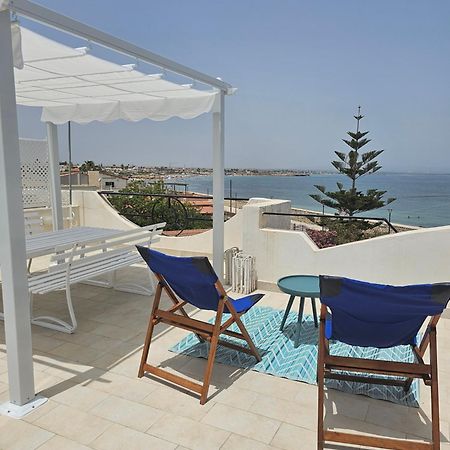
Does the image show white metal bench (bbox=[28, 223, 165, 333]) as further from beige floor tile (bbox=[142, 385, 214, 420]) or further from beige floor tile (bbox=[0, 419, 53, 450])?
beige floor tile (bbox=[142, 385, 214, 420])

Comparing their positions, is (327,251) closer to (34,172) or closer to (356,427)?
(356,427)

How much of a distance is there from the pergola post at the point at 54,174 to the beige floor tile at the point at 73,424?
12.6 feet

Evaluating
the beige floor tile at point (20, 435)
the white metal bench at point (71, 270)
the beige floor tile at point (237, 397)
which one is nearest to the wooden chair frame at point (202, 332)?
the beige floor tile at point (237, 397)

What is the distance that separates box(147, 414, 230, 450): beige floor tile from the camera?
2.04 meters

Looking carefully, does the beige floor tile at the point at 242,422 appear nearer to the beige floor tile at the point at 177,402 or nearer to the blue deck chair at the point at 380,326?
the beige floor tile at the point at 177,402

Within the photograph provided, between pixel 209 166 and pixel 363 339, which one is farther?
pixel 209 166

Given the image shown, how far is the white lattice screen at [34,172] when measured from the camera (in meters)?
5.81

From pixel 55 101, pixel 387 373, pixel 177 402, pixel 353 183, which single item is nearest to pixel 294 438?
pixel 387 373

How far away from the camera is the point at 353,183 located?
2050cm

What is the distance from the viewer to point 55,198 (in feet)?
18.7

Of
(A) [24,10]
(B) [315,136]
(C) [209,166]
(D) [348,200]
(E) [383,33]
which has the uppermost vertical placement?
(E) [383,33]

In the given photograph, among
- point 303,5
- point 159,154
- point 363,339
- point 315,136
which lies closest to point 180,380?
point 363,339

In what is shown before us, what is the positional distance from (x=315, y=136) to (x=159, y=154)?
2078cm

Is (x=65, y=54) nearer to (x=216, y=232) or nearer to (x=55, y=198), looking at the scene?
(x=216, y=232)
